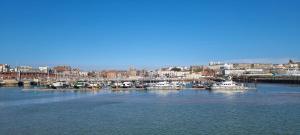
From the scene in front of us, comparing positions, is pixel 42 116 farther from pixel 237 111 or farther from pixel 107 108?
pixel 237 111

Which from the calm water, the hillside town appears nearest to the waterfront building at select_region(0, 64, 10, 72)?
the hillside town

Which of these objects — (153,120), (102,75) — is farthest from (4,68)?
(153,120)

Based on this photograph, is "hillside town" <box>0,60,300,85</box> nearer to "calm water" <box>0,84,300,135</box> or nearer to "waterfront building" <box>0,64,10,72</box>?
"waterfront building" <box>0,64,10,72</box>

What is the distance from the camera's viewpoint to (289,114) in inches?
1091

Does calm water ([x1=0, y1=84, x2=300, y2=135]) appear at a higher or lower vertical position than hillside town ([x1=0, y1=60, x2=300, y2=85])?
lower

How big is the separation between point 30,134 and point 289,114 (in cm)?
1508

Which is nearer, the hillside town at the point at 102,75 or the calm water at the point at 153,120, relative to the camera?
the calm water at the point at 153,120

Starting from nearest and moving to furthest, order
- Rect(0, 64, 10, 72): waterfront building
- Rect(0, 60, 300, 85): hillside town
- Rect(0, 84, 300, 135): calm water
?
Rect(0, 84, 300, 135): calm water < Rect(0, 60, 300, 85): hillside town < Rect(0, 64, 10, 72): waterfront building

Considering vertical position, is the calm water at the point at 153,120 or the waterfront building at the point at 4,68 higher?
the waterfront building at the point at 4,68

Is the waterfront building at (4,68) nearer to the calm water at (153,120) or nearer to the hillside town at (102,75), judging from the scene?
the hillside town at (102,75)

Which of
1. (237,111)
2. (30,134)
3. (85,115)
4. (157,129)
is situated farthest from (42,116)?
(237,111)

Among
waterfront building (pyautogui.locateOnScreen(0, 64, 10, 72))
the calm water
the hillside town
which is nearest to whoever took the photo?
the calm water

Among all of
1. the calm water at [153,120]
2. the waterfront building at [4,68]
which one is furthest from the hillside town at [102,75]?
the calm water at [153,120]

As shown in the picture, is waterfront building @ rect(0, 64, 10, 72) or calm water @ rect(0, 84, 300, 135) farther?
waterfront building @ rect(0, 64, 10, 72)
